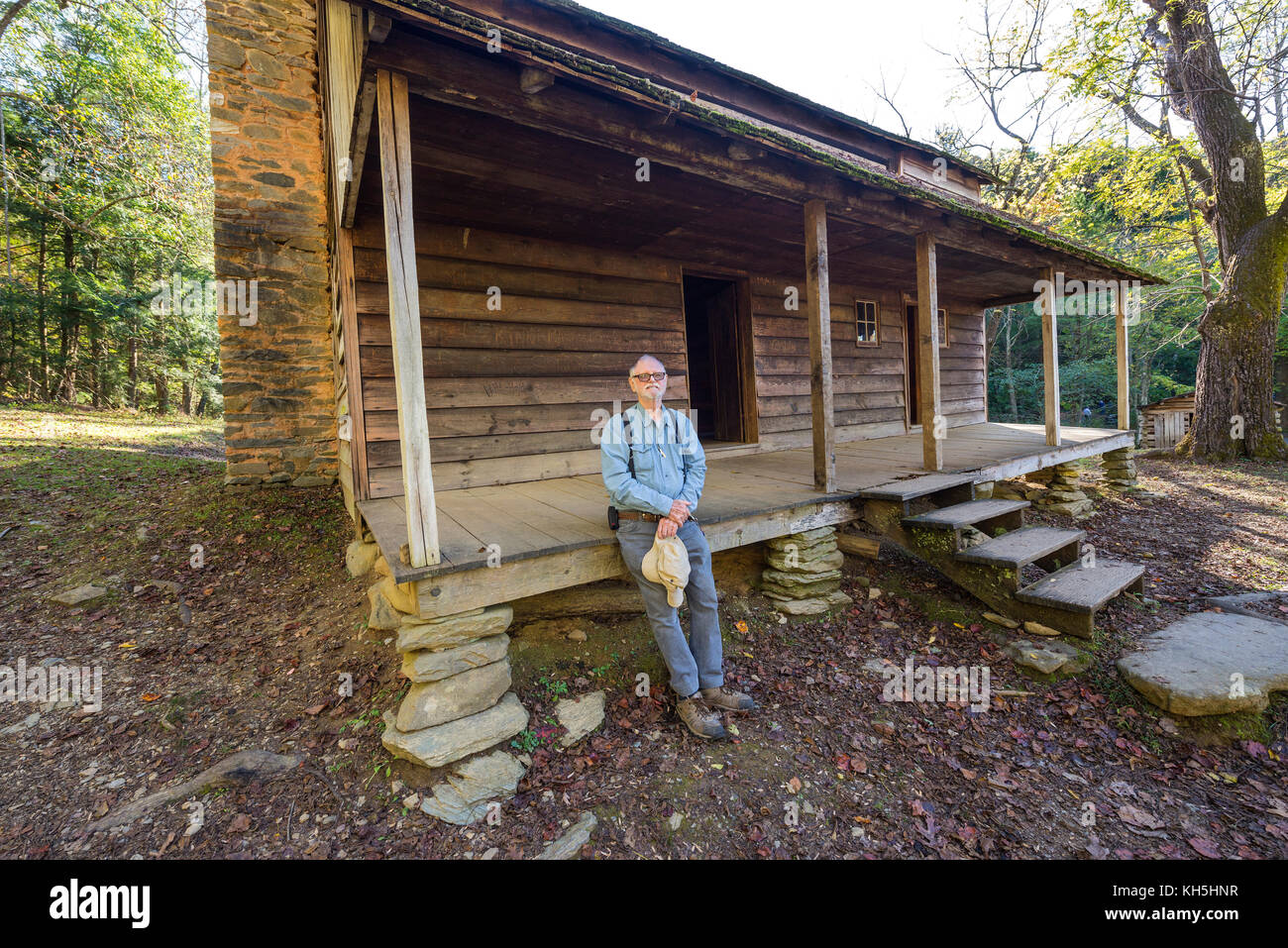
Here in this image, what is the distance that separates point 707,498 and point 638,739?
1887mm

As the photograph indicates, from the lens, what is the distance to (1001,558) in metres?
3.75

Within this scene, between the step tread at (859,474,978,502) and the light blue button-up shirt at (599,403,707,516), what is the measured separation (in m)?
1.97

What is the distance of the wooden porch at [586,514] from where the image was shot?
274 cm

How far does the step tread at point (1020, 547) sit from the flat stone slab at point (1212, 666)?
30.2 inches

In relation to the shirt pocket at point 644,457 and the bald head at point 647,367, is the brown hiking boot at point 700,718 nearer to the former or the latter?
the shirt pocket at point 644,457

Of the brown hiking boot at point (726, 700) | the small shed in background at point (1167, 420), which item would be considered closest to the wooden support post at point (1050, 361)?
the brown hiking boot at point (726, 700)

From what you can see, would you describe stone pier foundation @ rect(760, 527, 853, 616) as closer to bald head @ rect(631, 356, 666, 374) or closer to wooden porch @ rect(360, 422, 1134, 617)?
wooden porch @ rect(360, 422, 1134, 617)

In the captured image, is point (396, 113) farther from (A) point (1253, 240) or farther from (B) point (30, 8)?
(B) point (30, 8)

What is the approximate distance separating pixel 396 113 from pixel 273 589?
13.2ft

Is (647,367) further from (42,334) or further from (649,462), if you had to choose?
(42,334)

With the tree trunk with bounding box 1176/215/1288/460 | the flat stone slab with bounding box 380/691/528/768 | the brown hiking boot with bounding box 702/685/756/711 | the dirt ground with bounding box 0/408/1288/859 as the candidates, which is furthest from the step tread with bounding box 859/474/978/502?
the tree trunk with bounding box 1176/215/1288/460

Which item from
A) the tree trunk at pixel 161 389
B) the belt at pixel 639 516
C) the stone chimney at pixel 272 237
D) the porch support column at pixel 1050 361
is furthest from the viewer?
the tree trunk at pixel 161 389

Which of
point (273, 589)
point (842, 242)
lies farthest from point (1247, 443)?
point (273, 589)
